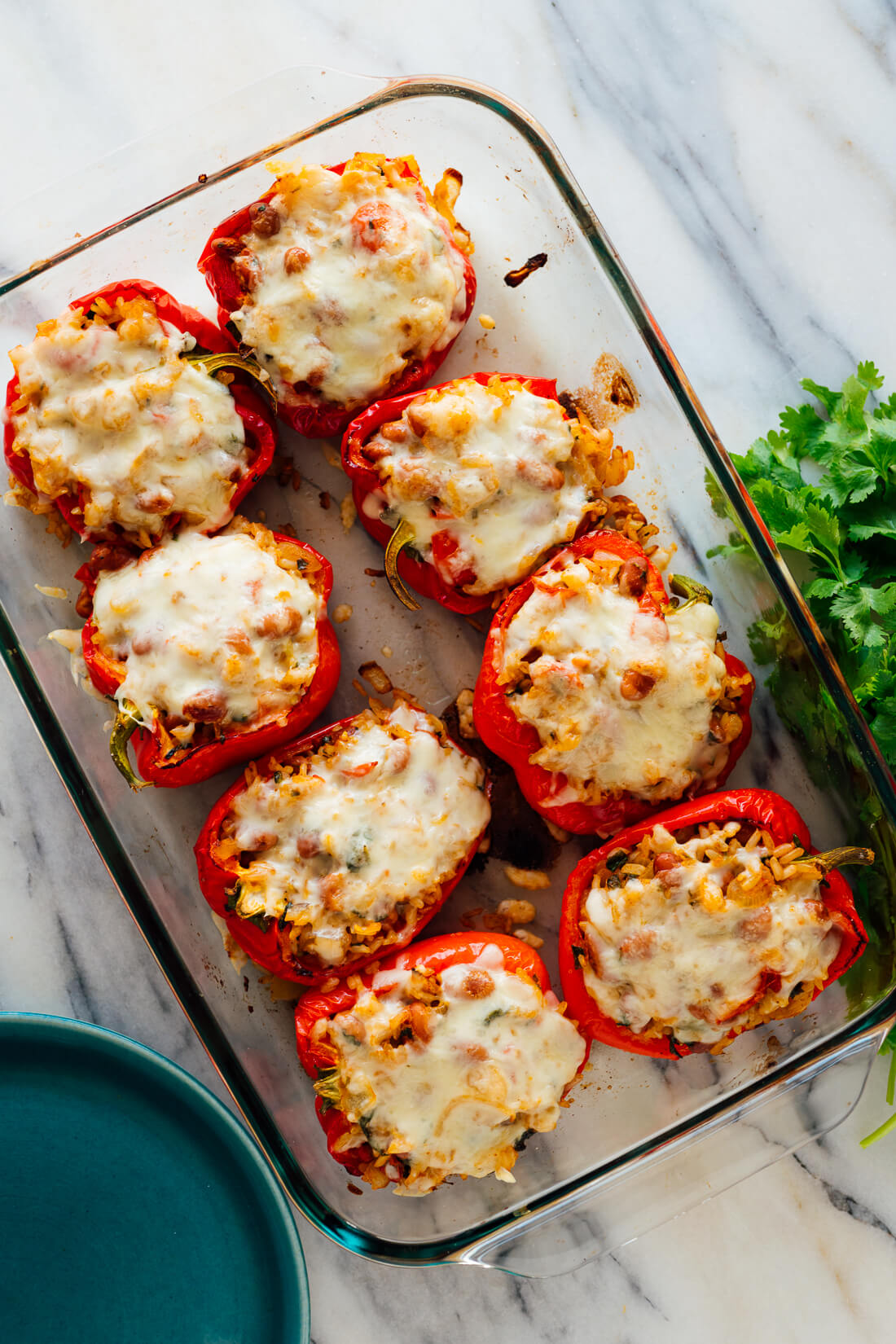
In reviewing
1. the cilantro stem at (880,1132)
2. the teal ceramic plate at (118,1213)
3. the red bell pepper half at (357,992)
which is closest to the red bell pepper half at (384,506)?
the red bell pepper half at (357,992)

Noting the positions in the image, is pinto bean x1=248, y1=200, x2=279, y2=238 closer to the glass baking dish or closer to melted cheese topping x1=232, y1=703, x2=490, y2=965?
the glass baking dish

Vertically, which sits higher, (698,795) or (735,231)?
(735,231)

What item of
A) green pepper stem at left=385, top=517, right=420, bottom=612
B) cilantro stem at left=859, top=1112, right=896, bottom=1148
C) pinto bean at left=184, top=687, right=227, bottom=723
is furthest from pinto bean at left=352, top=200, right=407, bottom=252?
cilantro stem at left=859, top=1112, right=896, bottom=1148

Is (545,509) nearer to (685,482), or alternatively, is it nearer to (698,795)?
(685,482)

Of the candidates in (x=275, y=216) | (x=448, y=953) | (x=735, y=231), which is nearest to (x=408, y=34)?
(x=275, y=216)

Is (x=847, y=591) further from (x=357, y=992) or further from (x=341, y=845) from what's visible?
(x=357, y=992)

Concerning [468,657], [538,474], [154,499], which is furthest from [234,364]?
[468,657]

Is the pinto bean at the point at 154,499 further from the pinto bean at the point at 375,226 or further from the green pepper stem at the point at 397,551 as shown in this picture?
the pinto bean at the point at 375,226

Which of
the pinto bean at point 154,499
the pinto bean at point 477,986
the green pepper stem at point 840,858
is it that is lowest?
the green pepper stem at point 840,858
